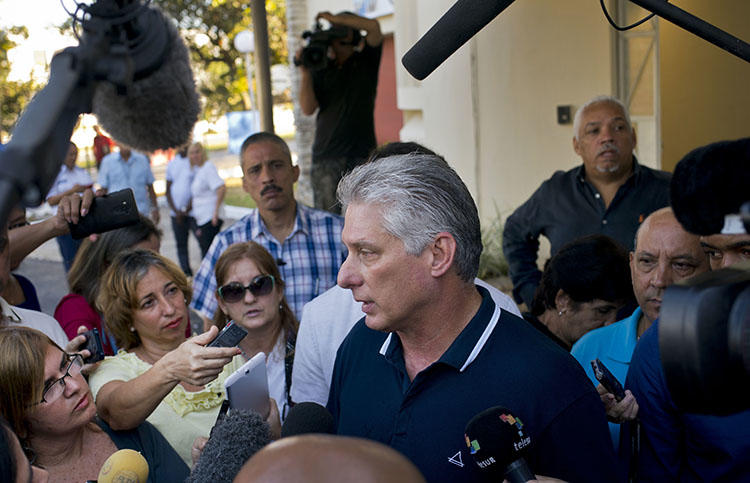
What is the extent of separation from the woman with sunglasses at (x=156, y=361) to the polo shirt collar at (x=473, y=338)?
30.0 inches

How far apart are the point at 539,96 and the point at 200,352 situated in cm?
608

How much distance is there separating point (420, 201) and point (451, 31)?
22.5 inches

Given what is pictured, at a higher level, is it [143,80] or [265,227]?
[143,80]

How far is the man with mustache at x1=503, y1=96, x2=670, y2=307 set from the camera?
14.7 feet

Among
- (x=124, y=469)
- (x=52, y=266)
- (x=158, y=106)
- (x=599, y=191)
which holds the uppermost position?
(x=158, y=106)

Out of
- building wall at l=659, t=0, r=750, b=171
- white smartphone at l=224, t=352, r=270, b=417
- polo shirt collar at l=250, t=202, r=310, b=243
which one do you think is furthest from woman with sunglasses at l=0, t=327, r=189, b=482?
building wall at l=659, t=0, r=750, b=171

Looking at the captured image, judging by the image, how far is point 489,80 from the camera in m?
8.62

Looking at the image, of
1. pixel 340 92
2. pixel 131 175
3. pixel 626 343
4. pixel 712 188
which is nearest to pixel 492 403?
pixel 712 188

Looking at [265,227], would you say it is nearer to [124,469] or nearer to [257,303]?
[257,303]

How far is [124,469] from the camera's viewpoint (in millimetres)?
2299

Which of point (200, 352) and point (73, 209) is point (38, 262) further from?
point (200, 352)

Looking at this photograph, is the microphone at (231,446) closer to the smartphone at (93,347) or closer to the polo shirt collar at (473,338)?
the polo shirt collar at (473,338)

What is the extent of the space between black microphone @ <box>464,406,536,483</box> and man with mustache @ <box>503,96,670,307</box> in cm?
286

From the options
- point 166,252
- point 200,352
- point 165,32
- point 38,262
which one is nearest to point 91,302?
point 200,352
